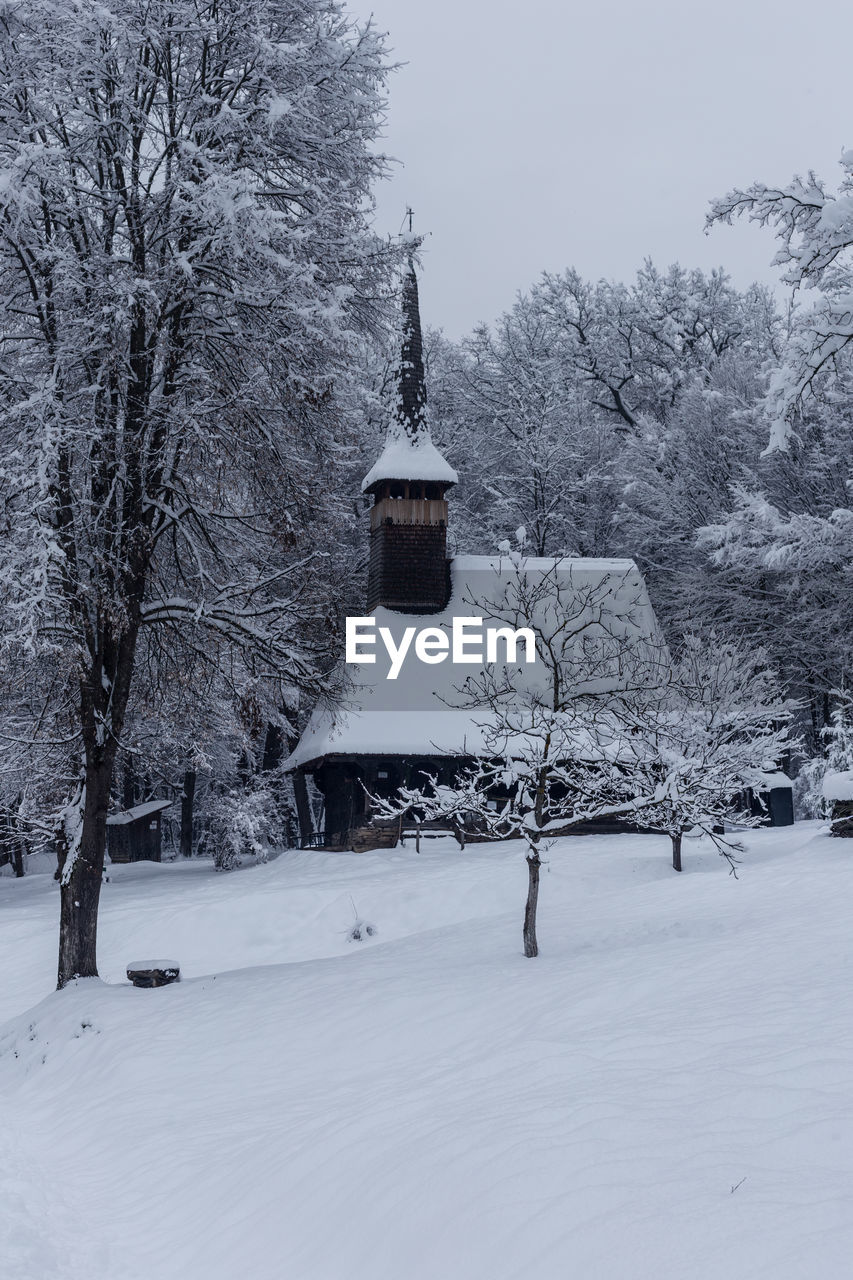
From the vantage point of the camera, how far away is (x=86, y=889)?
12344mm

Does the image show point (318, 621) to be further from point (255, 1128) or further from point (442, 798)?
point (255, 1128)

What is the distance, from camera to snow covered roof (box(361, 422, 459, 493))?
2903 centimetres

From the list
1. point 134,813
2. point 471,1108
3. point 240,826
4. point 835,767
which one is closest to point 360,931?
point 240,826

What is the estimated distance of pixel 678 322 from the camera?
40.8 meters

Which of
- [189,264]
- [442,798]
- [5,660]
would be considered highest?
[189,264]

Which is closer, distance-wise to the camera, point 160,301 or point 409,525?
point 160,301

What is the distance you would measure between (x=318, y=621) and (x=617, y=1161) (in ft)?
26.8

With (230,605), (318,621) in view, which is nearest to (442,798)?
(318,621)

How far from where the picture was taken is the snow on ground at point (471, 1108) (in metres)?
5.00

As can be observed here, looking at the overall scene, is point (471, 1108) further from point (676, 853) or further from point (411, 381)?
point (411, 381)

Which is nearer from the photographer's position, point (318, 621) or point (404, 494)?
point (318, 621)

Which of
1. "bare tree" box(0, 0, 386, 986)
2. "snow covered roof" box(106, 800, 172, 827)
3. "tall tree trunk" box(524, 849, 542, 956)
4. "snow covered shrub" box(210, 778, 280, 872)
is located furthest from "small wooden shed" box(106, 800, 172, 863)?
"tall tree trunk" box(524, 849, 542, 956)

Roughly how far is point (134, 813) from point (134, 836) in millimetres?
1442

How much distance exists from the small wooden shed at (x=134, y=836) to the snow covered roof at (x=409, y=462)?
1094cm
